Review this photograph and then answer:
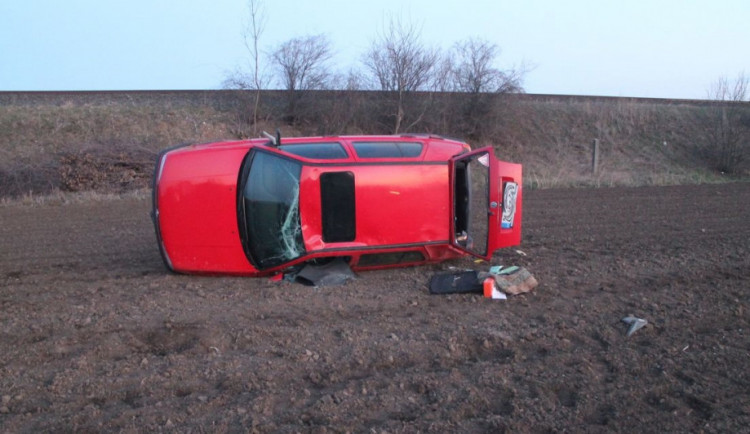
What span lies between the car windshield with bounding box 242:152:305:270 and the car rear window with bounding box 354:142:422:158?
34.1 inches

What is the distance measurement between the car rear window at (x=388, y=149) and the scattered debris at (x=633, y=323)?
3182 millimetres

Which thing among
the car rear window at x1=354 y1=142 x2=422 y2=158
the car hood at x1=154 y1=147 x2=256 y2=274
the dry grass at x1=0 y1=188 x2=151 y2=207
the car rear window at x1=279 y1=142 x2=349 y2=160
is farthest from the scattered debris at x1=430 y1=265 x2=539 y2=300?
the dry grass at x1=0 y1=188 x2=151 y2=207

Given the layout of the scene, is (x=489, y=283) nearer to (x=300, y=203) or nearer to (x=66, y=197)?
(x=300, y=203)

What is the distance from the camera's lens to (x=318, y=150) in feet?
25.8

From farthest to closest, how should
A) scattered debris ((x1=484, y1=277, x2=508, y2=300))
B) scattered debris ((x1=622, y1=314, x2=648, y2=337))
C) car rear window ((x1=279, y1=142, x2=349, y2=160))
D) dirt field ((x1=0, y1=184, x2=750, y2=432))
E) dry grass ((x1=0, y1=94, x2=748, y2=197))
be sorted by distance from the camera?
1. dry grass ((x1=0, y1=94, x2=748, y2=197))
2. car rear window ((x1=279, y1=142, x2=349, y2=160))
3. scattered debris ((x1=484, y1=277, x2=508, y2=300))
4. scattered debris ((x1=622, y1=314, x2=648, y2=337))
5. dirt field ((x1=0, y1=184, x2=750, y2=432))

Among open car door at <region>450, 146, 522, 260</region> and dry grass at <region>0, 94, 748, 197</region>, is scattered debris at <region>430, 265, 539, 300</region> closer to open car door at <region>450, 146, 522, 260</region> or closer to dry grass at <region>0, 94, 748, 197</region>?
open car door at <region>450, 146, 522, 260</region>

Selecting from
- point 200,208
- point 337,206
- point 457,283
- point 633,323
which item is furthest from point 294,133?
point 633,323

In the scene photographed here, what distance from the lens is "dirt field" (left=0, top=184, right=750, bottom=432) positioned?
4336 mm

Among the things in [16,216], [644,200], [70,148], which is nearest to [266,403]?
[16,216]

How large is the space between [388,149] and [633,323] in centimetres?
353

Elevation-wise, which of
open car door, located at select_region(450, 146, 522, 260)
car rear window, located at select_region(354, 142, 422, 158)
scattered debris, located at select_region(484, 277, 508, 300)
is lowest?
scattered debris, located at select_region(484, 277, 508, 300)

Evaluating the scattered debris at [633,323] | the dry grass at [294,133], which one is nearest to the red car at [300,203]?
the scattered debris at [633,323]

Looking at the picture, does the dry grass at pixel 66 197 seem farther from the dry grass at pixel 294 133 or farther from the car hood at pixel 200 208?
the car hood at pixel 200 208

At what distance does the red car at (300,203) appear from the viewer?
25.0 ft
